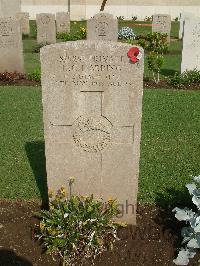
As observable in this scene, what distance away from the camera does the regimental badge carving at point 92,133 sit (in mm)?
3691

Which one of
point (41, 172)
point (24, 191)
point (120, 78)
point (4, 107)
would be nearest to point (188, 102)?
point (4, 107)

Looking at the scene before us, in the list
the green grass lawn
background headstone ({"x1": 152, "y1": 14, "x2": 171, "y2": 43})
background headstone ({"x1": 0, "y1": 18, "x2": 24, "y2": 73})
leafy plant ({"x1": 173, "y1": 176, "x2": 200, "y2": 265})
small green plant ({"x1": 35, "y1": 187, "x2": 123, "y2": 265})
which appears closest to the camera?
leafy plant ({"x1": 173, "y1": 176, "x2": 200, "y2": 265})

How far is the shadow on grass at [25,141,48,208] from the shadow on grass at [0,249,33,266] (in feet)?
2.73

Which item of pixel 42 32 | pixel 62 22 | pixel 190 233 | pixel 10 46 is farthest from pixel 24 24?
pixel 190 233

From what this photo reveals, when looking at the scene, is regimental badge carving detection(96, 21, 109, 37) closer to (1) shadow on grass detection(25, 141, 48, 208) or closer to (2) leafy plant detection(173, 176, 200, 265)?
(1) shadow on grass detection(25, 141, 48, 208)

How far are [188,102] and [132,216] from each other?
5.35 meters

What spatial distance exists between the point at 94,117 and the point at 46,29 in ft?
44.1

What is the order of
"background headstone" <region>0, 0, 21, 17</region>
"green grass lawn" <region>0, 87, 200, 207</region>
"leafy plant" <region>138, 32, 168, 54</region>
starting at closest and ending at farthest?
1. "green grass lawn" <region>0, 87, 200, 207</region>
2. "leafy plant" <region>138, 32, 168, 54</region>
3. "background headstone" <region>0, 0, 21, 17</region>

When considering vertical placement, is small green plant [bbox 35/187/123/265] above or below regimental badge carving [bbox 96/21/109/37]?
below

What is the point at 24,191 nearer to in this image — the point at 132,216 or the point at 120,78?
the point at 132,216

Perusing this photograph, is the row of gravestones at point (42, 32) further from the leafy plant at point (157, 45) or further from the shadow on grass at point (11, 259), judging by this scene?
the shadow on grass at point (11, 259)

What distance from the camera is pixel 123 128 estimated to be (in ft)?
12.1

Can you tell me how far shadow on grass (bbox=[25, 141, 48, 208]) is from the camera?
15.9 feet

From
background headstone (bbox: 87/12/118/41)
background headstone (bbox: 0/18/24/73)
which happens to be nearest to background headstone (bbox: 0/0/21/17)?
background headstone (bbox: 87/12/118/41)
